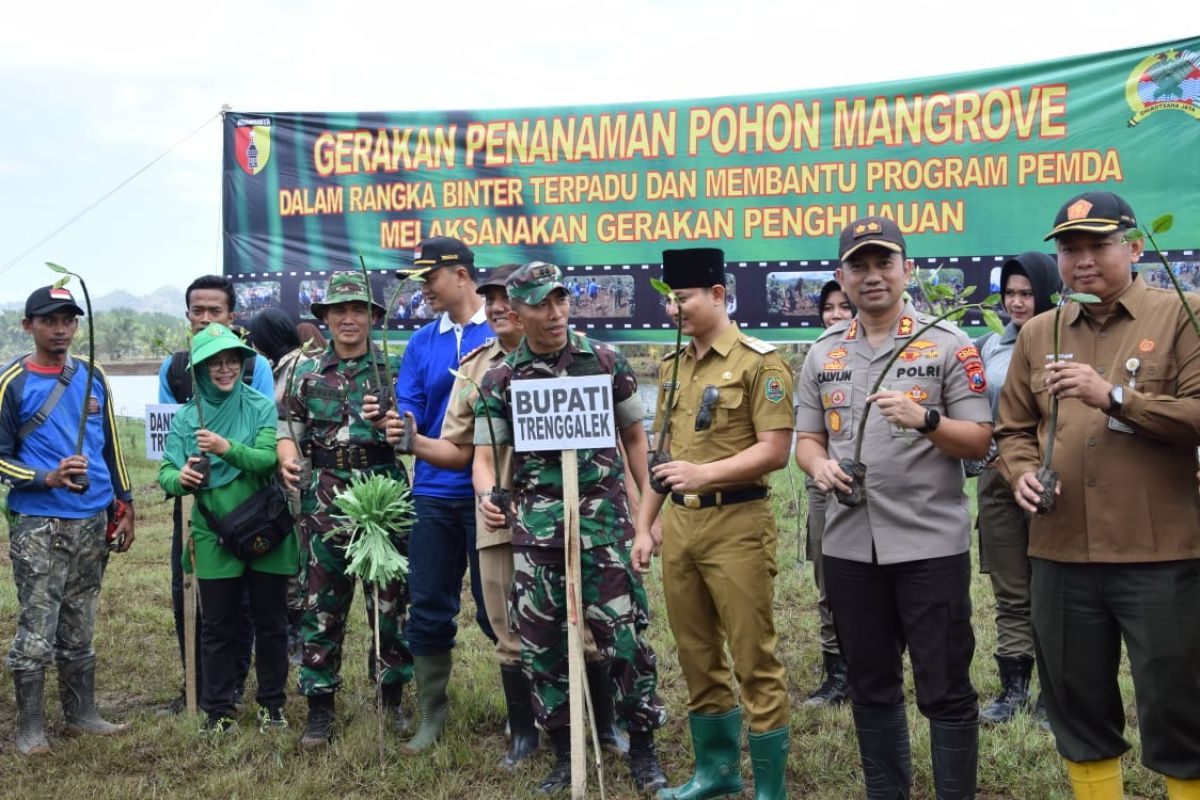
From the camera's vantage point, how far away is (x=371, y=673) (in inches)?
220

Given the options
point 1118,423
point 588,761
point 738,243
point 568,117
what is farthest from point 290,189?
point 1118,423

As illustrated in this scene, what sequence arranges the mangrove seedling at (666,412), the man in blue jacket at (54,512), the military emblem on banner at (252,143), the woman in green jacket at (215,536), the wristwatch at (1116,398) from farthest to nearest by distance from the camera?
the military emblem on banner at (252,143)
the woman in green jacket at (215,536)
the man in blue jacket at (54,512)
the mangrove seedling at (666,412)
the wristwatch at (1116,398)

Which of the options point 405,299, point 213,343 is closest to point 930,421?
point 213,343

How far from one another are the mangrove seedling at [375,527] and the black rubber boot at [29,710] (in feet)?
5.03

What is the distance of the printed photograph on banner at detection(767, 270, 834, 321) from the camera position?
23.8ft

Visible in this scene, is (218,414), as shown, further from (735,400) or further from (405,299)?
(405,299)

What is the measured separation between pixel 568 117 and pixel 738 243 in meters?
1.53

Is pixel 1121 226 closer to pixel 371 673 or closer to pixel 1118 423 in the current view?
pixel 1118 423

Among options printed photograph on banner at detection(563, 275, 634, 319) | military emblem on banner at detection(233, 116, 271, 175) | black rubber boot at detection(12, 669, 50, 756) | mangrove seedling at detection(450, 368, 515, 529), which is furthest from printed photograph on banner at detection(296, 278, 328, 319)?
mangrove seedling at detection(450, 368, 515, 529)

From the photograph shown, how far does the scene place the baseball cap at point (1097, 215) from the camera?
2.98m

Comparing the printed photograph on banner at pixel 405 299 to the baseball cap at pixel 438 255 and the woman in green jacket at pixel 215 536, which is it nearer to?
the woman in green jacket at pixel 215 536

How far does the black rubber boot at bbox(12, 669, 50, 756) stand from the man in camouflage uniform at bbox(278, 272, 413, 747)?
1214 mm

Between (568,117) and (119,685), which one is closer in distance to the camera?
(119,685)

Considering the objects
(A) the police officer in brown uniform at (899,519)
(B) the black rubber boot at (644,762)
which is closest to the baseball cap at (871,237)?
(A) the police officer in brown uniform at (899,519)
